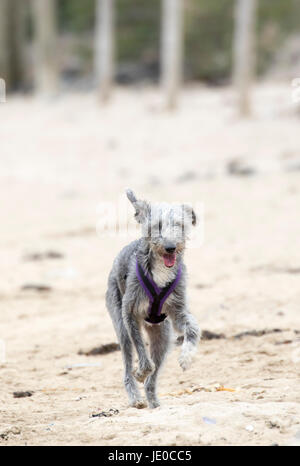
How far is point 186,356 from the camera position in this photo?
5.11 meters

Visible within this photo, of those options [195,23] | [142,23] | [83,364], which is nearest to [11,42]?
[142,23]

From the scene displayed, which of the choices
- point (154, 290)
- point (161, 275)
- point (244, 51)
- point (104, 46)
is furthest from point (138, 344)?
point (104, 46)

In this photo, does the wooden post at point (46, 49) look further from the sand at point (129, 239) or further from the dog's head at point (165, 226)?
the dog's head at point (165, 226)

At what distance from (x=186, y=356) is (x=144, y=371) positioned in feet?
1.52

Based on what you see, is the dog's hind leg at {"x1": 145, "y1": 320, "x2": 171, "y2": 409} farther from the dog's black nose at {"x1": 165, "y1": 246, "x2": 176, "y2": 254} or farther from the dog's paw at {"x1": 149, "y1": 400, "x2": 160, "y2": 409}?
the dog's black nose at {"x1": 165, "y1": 246, "x2": 176, "y2": 254}

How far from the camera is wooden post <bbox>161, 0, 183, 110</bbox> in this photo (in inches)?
979

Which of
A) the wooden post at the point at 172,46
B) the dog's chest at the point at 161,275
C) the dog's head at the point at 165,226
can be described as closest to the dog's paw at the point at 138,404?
the dog's chest at the point at 161,275

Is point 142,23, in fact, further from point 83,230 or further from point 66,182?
point 83,230

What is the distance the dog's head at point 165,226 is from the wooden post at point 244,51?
63.8 feet

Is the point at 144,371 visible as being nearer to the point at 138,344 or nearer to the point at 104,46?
the point at 138,344

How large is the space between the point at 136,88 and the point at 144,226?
89.9 feet

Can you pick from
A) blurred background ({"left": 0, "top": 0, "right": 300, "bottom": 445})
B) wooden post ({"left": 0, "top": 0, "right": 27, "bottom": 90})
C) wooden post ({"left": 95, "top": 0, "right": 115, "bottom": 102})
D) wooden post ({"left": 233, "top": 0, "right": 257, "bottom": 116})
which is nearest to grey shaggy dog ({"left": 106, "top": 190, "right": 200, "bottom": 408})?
blurred background ({"left": 0, "top": 0, "right": 300, "bottom": 445})

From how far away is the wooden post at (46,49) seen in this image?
97.0 ft
